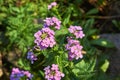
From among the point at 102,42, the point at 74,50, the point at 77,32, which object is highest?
the point at 77,32

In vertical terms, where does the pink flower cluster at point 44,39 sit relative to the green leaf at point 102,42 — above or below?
above

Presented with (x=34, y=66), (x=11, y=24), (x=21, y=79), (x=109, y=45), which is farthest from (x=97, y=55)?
(x=21, y=79)

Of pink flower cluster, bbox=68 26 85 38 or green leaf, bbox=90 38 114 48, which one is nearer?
pink flower cluster, bbox=68 26 85 38

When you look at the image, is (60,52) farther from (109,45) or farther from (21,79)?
(109,45)

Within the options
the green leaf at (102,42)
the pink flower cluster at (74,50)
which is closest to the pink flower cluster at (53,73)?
the pink flower cluster at (74,50)

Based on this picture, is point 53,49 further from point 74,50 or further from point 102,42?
point 102,42

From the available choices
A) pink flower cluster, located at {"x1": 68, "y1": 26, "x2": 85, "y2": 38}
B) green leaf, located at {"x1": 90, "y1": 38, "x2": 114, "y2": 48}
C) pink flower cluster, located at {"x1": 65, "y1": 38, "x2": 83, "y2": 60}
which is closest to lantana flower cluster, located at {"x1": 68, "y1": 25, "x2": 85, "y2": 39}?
pink flower cluster, located at {"x1": 68, "y1": 26, "x2": 85, "y2": 38}

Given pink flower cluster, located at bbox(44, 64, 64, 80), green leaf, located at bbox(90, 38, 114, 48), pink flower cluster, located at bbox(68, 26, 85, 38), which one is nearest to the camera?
pink flower cluster, located at bbox(44, 64, 64, 80)

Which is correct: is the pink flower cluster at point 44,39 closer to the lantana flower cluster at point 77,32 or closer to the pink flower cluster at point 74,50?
the pink flower cluster at point 74,50

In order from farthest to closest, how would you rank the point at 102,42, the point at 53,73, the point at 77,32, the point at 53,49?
the point at 102,42 → the point at 77,32 → the point at 53,49 → the point at 53,73

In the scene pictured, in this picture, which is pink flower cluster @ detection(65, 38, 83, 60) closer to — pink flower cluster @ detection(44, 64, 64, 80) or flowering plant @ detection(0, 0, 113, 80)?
flowering plant @ detection(0, 0, 113, 80)

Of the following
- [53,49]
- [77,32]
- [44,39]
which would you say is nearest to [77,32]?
[77,32]
